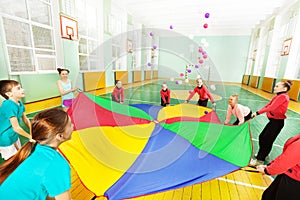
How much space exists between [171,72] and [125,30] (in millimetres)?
7363

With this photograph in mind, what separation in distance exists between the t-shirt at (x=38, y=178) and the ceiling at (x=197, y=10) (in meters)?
7.64

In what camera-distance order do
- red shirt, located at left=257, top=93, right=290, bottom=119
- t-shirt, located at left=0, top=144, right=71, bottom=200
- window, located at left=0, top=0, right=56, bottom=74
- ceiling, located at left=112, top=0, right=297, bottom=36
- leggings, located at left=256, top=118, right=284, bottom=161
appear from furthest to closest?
1. ceiling, located at left=112, top=0, right=297, bottom=36
2. window, located at left=0, top=0, right=56, bottom=74
3. leggings, located at left=256, top=118, right=284, bottom=161
4. red shirt, located at left=257, top=93, right=290, bottom=119
5. t-shirt, located at left=0, top=144, right=71, bottom=200

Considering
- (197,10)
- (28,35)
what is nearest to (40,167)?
(28,35)

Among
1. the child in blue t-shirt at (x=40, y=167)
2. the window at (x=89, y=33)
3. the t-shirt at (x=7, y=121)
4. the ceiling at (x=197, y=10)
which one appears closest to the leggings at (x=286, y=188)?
the child in blue t-shirt at (x=40, y=167)

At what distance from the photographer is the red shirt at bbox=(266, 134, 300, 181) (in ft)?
2.89

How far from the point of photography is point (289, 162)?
91cm

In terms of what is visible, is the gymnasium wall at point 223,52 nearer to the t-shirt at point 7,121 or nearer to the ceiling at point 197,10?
the ceiling at point 197,10

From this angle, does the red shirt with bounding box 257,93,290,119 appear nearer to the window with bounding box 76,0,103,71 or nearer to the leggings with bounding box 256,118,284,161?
the leggings with bounding box 256,118,284,161

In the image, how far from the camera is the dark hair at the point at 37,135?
0.76m

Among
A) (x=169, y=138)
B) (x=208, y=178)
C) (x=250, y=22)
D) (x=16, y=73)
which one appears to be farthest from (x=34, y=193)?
(x=250, y=22)

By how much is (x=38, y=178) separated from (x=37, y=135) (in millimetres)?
195

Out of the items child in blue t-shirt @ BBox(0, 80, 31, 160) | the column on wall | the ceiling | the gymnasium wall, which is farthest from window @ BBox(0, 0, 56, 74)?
the gymnasium wall

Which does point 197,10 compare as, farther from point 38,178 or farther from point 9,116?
point 38,178

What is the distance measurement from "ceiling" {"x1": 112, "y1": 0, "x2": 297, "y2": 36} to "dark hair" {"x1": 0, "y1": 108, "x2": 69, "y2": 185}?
7.51 metres
